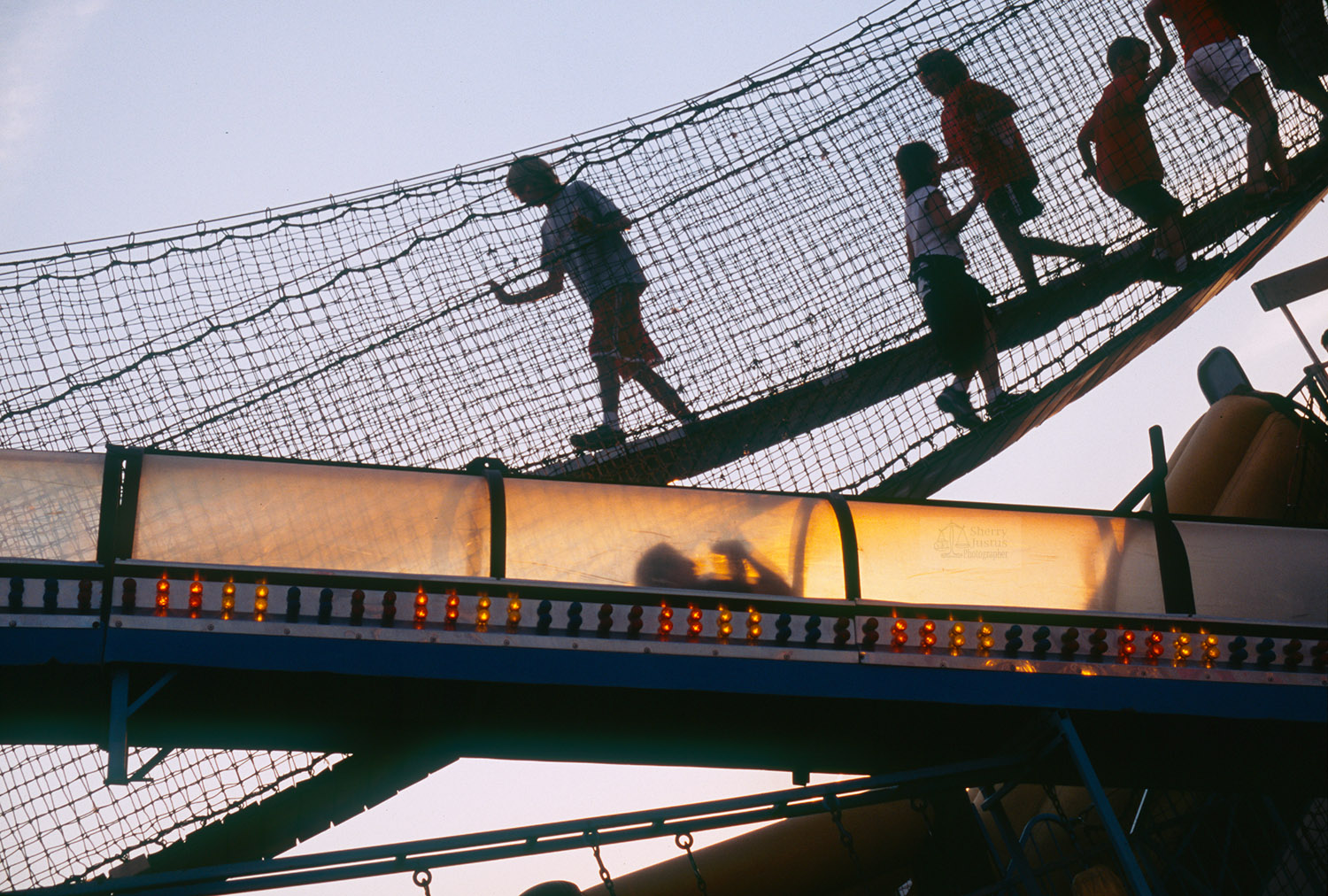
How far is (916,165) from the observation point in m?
→ 5.71

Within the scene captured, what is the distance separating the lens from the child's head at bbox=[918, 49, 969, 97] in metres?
5.79

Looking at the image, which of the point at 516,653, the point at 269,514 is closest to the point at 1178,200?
the point at 516,653

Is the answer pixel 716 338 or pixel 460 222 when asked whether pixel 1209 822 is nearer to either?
pixel 716 338

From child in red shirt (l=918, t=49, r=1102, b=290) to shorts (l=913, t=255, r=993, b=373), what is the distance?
13.7 inches

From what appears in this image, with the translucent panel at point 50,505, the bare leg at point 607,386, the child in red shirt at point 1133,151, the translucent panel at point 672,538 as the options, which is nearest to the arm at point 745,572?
the translucent panel at point 672,538

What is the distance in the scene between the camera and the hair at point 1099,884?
5164 millimetres

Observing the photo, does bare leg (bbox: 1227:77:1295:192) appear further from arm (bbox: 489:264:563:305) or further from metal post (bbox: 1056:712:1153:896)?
arm (bbox: 489:264:563:305)

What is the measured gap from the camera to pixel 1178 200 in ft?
19.3

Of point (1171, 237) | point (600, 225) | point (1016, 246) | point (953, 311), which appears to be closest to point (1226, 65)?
point (1171, 237)

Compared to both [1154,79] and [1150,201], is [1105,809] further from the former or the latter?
[1154,79]

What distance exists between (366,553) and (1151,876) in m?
3.09

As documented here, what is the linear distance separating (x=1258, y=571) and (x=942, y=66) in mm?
2684

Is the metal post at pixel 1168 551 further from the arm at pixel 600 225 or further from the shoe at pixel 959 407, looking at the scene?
the arm at pixel 600 225

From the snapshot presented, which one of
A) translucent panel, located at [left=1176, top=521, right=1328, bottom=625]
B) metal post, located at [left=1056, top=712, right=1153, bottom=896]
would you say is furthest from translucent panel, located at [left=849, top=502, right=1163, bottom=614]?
metal post, located at [left=1056, top=712, right=1153, bottom=896]
